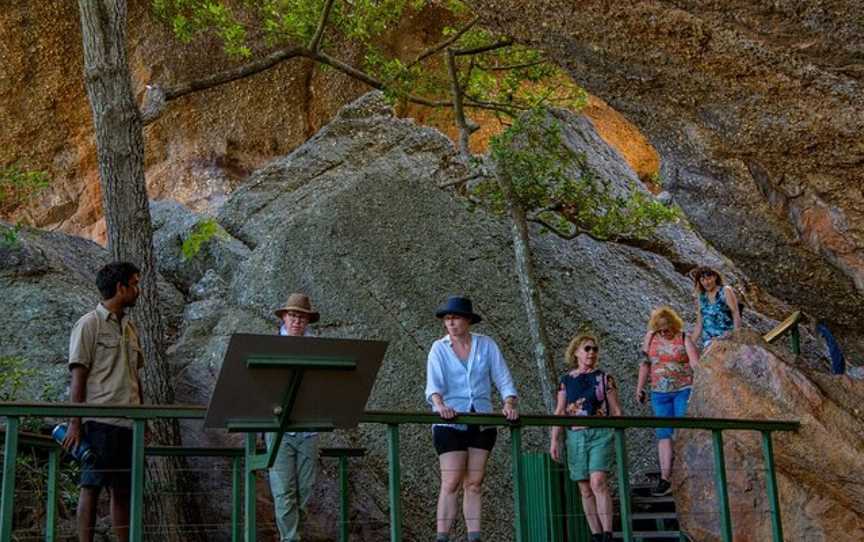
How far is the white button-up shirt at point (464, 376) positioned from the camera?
7.41m

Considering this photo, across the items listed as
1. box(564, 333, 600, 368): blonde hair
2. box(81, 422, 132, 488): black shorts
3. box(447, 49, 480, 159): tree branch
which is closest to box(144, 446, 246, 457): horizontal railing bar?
box(81, 422, 132, 488): black shorts

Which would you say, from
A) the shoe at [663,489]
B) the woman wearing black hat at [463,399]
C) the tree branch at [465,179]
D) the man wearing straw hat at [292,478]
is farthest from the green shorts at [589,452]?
the tree branch at [465,179]

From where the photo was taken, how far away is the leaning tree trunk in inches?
387

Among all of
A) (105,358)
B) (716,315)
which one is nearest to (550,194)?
(716,315)

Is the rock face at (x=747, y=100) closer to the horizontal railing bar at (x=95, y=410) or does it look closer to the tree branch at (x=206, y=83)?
the horizontal railing bar at (x=95, y=410)

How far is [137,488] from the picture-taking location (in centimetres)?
596

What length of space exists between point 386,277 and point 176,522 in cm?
407

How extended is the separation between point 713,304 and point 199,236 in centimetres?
625

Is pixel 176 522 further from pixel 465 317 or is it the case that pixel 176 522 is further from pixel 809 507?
pixel 809 507

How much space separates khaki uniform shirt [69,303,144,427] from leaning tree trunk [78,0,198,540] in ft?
9.06

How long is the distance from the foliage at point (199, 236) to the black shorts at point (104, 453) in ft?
21.5

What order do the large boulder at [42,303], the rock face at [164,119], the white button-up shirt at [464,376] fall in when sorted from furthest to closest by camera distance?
the rock face at [164,119] < the large boulder at [42,303] < the white button-up shirt at [464,376]

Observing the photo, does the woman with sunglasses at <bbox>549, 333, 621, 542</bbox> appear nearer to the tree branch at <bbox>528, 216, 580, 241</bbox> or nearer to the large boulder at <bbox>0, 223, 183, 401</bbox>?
the tree branch at <bbox>528, 216, 580, 241</bbox>

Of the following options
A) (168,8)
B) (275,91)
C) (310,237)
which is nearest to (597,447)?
(310,237)
